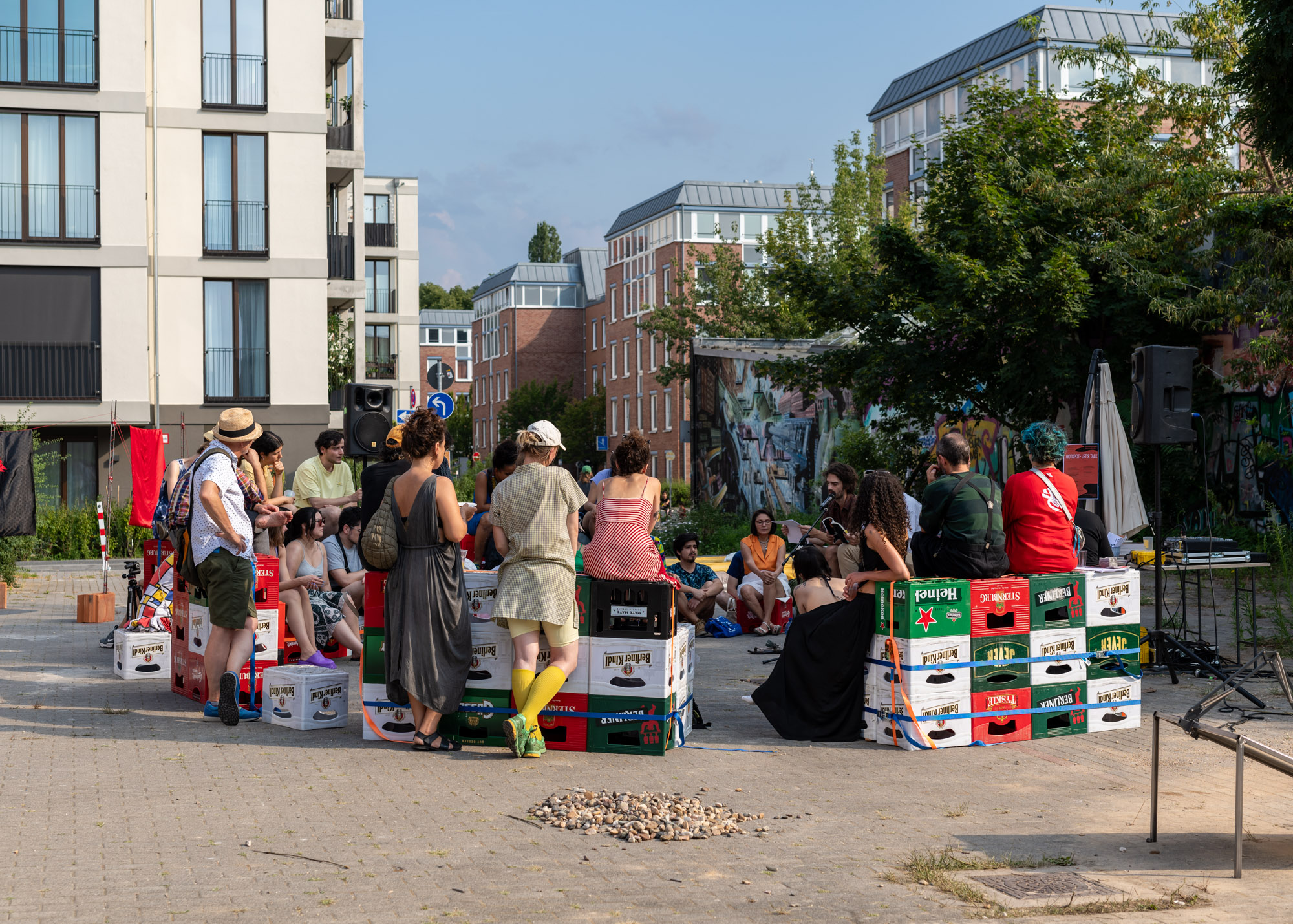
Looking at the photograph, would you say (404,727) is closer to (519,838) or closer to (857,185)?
(519,838)

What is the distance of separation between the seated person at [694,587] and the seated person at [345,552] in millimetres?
3518

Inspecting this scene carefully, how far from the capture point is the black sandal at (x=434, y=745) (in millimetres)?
8016

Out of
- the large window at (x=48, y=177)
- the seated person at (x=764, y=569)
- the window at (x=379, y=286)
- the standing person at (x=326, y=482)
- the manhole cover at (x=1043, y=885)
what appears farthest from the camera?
the window at (x=379, y=286)

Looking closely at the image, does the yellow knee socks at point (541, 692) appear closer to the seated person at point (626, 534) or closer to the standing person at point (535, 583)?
the standing person at point (535, 583)

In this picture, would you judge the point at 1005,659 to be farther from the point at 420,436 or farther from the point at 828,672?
the point at 420,436

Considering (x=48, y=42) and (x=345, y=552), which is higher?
(x=48, y=42)

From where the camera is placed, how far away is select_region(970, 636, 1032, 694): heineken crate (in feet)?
27.3

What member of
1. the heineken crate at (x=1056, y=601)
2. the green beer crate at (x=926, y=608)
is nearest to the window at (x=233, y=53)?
the green beer crate at (x=926, y=608)

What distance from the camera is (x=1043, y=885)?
5289 mm

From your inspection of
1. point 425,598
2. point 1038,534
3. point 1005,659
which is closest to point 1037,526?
point 1038,534

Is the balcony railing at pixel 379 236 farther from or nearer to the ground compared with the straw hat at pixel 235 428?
farther from the ground

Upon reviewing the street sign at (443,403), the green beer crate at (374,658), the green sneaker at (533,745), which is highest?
the street sign at (443,403)

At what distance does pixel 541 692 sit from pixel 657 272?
232 ft

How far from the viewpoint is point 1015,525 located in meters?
8.84
